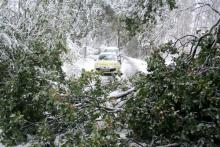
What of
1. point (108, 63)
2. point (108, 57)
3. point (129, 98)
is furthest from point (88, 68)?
point (129, 98)

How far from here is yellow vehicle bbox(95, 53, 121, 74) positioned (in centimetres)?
2484

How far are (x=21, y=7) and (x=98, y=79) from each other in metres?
7.84

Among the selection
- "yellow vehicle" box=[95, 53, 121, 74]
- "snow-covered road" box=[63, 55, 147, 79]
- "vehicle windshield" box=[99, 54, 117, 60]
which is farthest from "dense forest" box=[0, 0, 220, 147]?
"vehicle windshield" box=[99, 54, 117, 60]

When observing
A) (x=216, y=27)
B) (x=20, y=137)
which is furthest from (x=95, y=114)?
(x=216, y=27)

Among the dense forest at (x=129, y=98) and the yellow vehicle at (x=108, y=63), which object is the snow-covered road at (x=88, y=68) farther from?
the dense forest at (x=129, y=98)

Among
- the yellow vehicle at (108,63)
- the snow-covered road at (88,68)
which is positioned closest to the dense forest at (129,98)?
the snow-covered road at (88,68)

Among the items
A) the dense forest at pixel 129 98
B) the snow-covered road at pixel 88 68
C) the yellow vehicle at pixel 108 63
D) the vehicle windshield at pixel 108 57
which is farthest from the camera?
the vehicle windshield at pixel 108 57

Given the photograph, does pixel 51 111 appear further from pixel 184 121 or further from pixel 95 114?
pixel 184 121

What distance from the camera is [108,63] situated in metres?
25.5

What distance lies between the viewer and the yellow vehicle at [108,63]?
24.8m

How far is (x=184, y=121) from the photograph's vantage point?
21.8 feet

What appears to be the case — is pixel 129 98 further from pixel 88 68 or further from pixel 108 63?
pixel 88 68

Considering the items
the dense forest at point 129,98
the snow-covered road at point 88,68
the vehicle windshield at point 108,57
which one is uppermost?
the dense forest at point 129,98

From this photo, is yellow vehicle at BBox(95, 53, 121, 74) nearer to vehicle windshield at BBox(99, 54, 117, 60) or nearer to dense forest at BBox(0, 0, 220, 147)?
vehicle windshield at BBox(99, 54, 117, 60)
